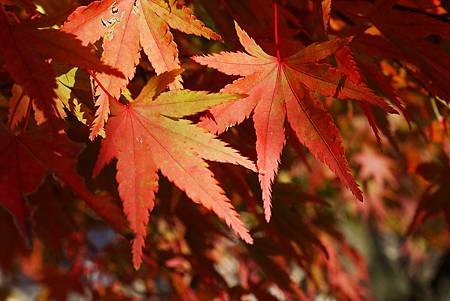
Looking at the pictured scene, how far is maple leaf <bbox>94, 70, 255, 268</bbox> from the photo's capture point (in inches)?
28.1

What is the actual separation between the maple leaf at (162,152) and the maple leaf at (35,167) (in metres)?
0.03

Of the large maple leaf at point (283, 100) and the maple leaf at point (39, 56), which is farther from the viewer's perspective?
the large maple leaf at point (283, 100)

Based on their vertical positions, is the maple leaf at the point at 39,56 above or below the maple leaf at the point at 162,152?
above

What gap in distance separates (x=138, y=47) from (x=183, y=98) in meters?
0.07

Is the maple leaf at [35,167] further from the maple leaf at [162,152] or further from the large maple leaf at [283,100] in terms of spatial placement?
the large maple leaf at [283,100]

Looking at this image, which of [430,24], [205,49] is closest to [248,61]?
[430,24]

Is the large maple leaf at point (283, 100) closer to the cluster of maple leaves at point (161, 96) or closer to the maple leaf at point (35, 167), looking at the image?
the cluster of maple leaves at point (161, 96)

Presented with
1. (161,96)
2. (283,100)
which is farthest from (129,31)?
(283,100)

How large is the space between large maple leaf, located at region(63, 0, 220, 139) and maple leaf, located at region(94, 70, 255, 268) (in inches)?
1.0

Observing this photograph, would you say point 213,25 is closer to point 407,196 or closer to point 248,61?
point 248,61

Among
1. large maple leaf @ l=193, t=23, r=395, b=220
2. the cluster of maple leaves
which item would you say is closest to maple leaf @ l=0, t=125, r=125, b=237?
the cluster of maple leaves

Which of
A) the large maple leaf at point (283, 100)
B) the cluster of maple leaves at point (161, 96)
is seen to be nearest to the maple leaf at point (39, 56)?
the cluster of maple leaves at point (161, 96)

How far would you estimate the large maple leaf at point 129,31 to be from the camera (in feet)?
2.38

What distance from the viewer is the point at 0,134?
0.76 metres
